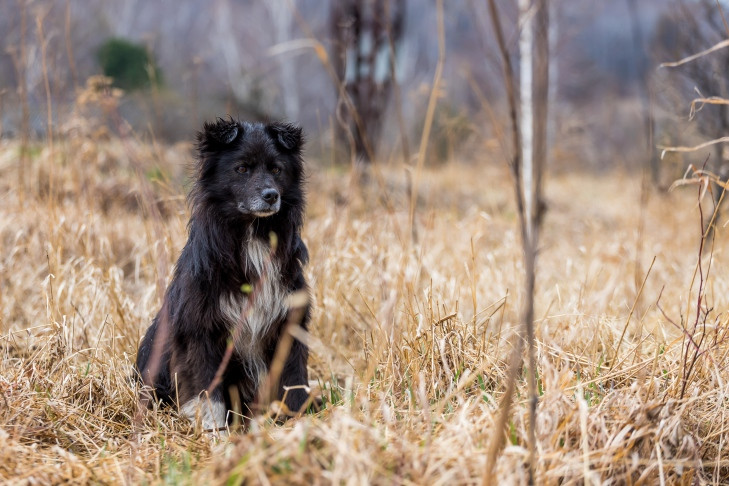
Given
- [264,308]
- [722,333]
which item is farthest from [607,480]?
[264,308]

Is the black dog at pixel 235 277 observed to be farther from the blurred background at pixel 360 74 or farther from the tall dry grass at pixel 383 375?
the blurred background at pixel 360 74

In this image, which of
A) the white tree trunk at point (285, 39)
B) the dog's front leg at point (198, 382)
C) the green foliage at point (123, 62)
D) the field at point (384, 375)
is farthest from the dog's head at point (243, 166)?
the white tree trunk at point (285, 39)

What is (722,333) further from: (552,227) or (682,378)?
(552,227)

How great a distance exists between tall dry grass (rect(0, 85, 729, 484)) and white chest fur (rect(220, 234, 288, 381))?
0.41 m

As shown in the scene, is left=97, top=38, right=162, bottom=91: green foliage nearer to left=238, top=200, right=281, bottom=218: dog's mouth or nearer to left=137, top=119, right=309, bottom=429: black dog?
left=137, top=119, right=309, bottom=429: black dog

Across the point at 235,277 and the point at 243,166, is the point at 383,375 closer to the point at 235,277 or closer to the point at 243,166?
the point at 235,277

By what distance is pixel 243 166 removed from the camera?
2857 mm

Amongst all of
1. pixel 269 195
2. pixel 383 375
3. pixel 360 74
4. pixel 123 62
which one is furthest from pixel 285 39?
pixel 383 375

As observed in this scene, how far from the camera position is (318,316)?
386cm

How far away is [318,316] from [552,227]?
571 cm

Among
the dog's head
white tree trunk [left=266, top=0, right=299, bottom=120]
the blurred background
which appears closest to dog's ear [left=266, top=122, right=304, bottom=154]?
the dog's head

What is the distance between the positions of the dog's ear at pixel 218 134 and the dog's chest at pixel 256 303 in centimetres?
47

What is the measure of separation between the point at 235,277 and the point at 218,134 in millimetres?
660

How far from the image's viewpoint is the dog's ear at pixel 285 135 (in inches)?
117
